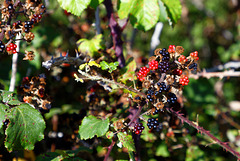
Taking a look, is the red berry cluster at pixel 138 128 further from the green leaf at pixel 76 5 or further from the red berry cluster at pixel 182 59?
the green leaf at pixel 76 5

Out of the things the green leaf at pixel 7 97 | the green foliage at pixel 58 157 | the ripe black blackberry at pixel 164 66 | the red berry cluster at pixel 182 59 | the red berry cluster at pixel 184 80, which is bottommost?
the green foliage at pixel 58 157

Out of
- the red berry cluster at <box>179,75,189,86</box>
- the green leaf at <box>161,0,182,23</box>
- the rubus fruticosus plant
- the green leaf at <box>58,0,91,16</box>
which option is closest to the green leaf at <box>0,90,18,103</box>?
the rubus fruticosus plant

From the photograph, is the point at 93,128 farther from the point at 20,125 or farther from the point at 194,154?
the point at 194,154

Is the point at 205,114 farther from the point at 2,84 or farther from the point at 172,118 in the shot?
the point at 2,84

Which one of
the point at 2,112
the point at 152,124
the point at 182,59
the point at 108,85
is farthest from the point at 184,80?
the point at 2,112

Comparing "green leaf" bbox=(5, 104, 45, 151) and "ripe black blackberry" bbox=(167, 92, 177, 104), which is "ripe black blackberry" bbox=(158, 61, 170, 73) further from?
"green leaf" bbox=(5, 104, 45, 151)

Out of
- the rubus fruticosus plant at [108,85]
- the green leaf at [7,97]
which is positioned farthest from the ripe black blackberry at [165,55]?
the green leaf at [7,97]
